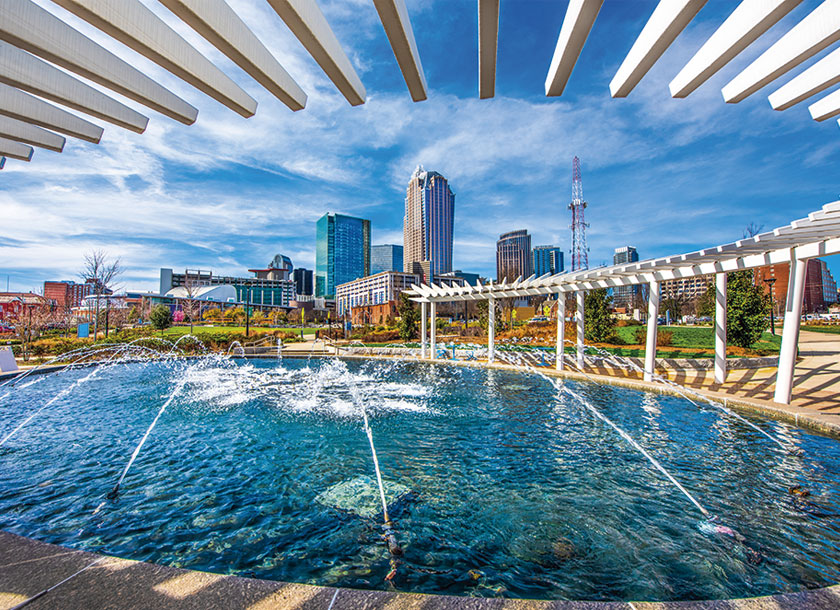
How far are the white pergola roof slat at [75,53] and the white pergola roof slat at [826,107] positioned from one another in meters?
5.50

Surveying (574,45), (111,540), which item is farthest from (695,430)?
(111,540)

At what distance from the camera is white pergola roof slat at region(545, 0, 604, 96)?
2.20 m

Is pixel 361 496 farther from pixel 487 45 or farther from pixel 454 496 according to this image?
pixel 487 45

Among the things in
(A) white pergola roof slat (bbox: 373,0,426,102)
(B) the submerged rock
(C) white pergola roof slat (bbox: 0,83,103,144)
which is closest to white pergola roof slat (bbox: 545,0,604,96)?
(A) white pergola roof slat (bbox: 373,0,426,102)

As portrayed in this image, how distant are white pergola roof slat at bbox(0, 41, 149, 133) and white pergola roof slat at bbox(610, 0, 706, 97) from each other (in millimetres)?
4320

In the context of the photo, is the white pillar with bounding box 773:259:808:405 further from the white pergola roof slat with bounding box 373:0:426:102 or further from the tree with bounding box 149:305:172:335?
the tree with bounding box 149:305:172:335

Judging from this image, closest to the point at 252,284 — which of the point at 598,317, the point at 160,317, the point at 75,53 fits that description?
the point at 160,317

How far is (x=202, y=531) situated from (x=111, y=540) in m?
0.78

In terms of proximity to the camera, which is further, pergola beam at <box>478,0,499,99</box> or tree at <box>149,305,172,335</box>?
tree at <box>149,305,172,335</box>

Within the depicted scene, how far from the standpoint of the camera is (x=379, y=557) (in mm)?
3299

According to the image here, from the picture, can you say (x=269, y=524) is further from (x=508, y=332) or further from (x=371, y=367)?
(x=508, y=332)

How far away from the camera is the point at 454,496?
4555 millimetres

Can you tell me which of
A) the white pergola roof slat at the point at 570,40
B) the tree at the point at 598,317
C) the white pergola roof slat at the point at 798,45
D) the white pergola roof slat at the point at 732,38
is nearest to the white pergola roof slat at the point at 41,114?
the white pergola roof slat at the point at 570,40

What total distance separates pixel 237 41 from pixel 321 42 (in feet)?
1.82
